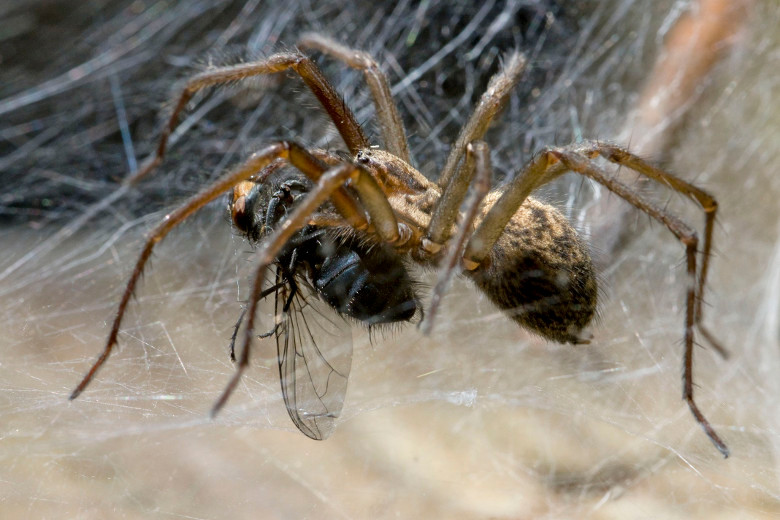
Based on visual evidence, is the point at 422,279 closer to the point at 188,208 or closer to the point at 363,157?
the point at 363,157

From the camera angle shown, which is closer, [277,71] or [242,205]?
[242,205]

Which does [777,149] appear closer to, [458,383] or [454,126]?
[454,126]

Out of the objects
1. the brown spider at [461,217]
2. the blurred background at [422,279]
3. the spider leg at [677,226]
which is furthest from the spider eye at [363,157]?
the spider leg at [677,226]

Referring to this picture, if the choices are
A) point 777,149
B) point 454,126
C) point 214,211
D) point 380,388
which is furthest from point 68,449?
point 777,149

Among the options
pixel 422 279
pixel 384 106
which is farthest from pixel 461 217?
pixel 384 106

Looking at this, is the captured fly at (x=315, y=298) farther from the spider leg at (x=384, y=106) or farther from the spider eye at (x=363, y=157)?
the spider leg at (x=384, y=106)

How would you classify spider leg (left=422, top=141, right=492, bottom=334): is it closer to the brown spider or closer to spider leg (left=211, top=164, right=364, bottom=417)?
the brown spider

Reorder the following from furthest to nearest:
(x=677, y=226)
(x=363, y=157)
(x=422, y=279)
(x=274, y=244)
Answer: (x=422, y=279) → (x=363, y=157) → (x=677, y=226) → (x=274, y=244)

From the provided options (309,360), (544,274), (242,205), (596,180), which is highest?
(596,180)
